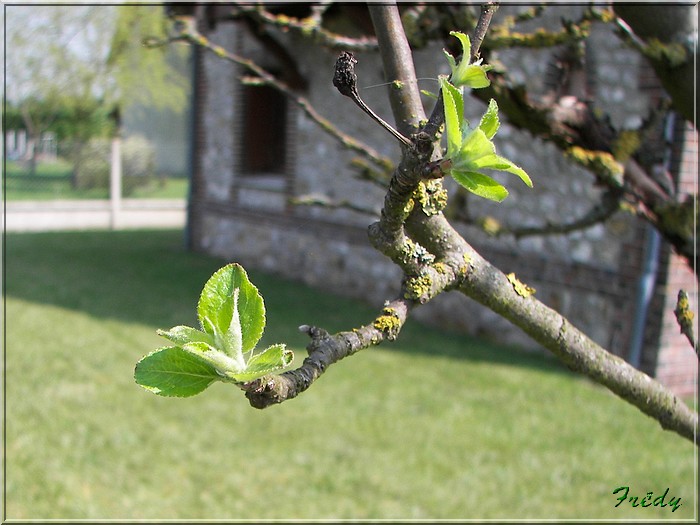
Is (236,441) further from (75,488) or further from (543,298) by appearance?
(543,298)

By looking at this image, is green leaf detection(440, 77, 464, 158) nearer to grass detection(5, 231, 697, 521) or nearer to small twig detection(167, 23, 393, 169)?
small twig detection(167, 23, 393, 169)

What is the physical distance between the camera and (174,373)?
0.50 meters

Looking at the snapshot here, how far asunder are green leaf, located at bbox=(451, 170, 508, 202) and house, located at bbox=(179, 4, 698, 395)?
1.92 meters

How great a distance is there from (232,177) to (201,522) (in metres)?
6.53

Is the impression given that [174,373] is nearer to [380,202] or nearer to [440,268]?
[440,268]

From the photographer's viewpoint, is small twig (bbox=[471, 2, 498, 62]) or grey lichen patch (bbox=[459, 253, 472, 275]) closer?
small twig (bbox=[471, 2, 498, 62])

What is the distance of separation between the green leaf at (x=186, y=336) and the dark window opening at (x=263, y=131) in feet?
28.9

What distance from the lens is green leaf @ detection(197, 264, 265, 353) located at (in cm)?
49

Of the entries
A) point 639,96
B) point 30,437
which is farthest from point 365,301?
point 30,437

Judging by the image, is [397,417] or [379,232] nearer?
[379,232]

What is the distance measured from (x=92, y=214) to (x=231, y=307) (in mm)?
15139

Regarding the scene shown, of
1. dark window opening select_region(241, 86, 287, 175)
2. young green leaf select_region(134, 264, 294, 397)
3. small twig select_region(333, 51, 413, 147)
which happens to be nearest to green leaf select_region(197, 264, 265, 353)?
young green leaf select_region(134, 264, 294, 397)

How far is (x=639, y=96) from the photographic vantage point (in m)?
5.14

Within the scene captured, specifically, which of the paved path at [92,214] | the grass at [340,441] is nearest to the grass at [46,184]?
the paved path at [92,214]
